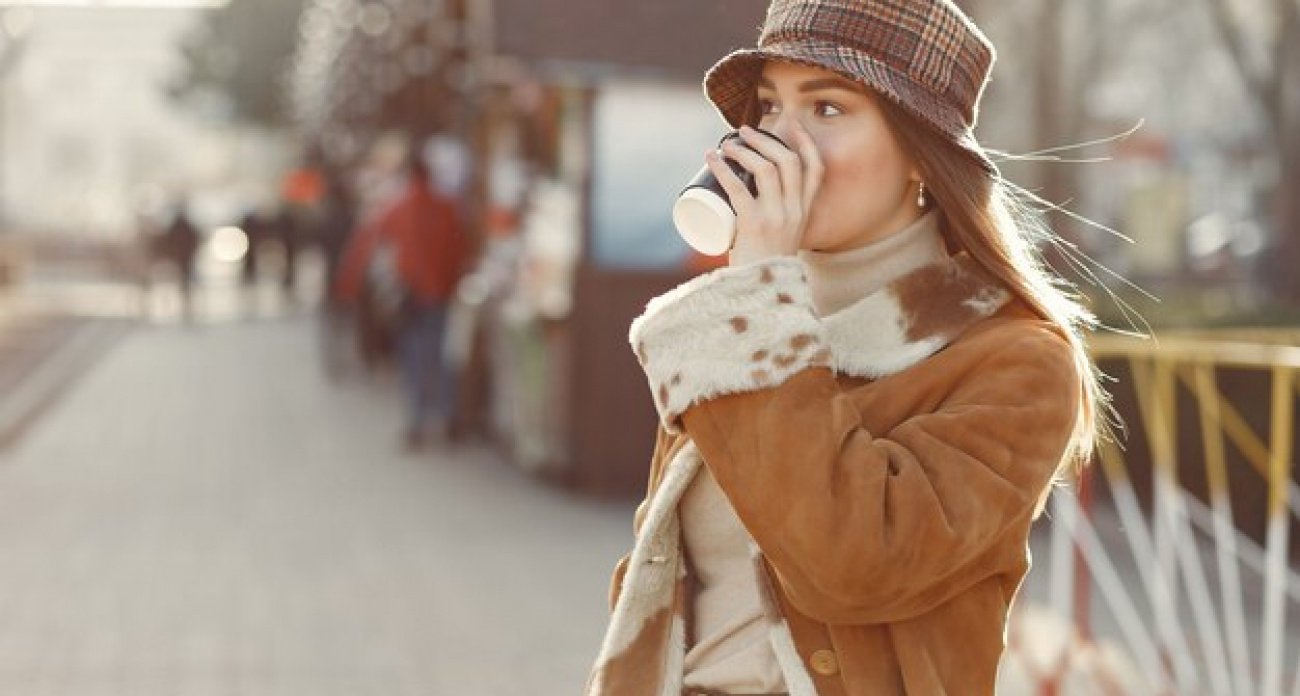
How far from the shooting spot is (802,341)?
2191mm

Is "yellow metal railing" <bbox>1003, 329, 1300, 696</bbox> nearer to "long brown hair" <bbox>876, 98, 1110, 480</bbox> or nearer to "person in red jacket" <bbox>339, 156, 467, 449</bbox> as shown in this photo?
"long brown hair" <bbox>876, 98, 1110, 480</bbox>

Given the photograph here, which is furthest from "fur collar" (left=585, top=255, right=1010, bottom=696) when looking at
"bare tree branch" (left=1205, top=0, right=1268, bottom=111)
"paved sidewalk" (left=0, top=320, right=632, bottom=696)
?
"bare tree branch" (left=1205, top=0, right=1268, bottom=111)

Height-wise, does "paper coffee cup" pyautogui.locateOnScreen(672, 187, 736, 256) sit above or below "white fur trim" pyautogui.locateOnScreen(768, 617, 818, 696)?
above

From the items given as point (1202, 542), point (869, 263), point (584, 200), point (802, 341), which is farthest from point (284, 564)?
point (802, 341)

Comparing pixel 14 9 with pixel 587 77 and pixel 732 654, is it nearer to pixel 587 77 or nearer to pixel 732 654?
pixel 587 77

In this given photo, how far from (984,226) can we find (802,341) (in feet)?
0.88

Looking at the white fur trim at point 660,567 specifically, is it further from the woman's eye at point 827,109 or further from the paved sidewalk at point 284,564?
the paved sidewalk at point 284,564

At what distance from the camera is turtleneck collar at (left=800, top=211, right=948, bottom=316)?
2.34 metres

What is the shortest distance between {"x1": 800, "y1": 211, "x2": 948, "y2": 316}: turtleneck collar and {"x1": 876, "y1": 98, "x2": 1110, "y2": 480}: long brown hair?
28 millimetres

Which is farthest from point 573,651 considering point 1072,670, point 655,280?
point 655,280

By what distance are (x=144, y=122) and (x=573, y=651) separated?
102 m

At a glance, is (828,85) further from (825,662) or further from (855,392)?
(825,662)

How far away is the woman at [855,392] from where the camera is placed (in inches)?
83.4

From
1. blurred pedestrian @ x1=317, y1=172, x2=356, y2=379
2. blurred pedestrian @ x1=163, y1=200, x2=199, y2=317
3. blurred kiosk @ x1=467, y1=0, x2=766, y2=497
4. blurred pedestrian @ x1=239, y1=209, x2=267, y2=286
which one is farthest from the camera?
blurred pedestrian @ x1=239, y1=209, x2=267, y2=286
